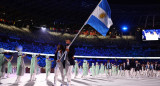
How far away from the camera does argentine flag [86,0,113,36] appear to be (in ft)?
21.3

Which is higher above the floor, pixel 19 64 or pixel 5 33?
pixel 5 33

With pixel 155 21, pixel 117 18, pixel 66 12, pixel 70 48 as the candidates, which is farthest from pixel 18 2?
pixel 155 21

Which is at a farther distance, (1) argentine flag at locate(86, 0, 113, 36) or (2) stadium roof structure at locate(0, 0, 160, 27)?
(2) stadium roof structure at locate(0, 0, 160, 27)

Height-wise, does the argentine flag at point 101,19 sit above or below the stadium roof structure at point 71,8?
below

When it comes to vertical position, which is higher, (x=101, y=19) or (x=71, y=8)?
(x=71, y=8)

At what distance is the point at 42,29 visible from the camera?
41906 mm

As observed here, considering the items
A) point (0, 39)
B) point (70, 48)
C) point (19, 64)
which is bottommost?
point (19, 64)

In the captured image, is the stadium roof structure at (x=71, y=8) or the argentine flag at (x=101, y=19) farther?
the stadium roof structure at (x=71, y=8)

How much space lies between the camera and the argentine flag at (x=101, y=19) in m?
6.48

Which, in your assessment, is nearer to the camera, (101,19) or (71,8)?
(101,19)

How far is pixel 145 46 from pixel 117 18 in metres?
18.0

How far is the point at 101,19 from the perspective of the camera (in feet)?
21.3

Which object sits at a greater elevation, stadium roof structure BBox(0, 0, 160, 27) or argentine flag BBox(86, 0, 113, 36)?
stadium roof structure BBox(0, 0, 160, 27)

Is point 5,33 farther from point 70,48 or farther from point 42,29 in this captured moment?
point 70,48
